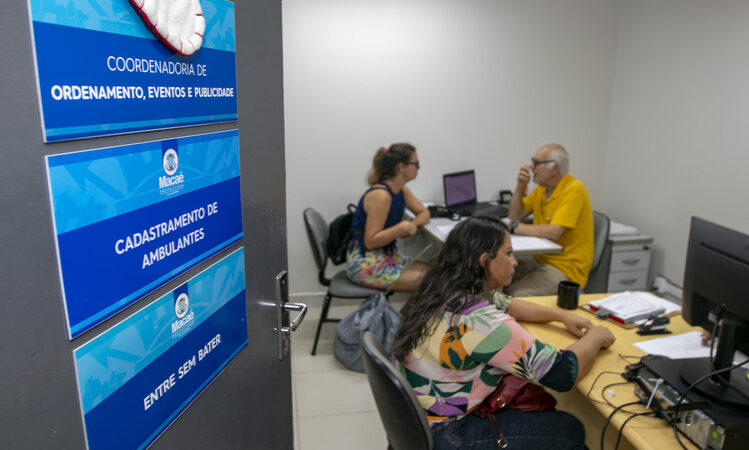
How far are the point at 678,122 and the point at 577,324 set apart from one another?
2.47m

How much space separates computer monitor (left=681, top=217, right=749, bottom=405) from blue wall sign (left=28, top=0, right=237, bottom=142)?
1.40 m

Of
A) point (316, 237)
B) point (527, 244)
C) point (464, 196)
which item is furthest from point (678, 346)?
point (464, 196)

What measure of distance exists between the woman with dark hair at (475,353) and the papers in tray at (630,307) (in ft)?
0.92

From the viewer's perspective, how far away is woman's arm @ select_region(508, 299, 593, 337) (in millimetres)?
1851

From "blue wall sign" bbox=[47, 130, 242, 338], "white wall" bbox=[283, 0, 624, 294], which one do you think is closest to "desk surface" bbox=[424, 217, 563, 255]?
"white wall" bbox=[283, 0, 624, 294]

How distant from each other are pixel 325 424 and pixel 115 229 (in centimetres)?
208

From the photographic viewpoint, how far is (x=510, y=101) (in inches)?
161

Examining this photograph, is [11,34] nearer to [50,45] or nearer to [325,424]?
[50,45]

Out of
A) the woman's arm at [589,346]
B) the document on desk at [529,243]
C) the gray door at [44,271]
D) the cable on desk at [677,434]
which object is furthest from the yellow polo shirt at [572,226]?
the gray door at [44,271]

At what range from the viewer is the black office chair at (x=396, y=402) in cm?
140

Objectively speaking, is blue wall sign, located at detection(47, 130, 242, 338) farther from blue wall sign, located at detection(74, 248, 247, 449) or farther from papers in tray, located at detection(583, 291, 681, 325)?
papers in tray, located at detection(583, 291, 681, 325)

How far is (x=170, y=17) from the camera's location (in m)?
0.80

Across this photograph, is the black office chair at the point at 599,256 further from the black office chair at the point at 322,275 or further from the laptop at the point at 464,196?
the black office chair at the point at 322,275

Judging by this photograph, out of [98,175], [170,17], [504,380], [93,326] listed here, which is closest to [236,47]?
[170,17]
